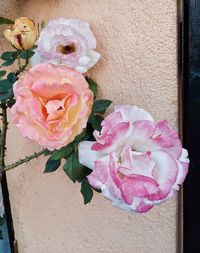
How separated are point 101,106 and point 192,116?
0.17m

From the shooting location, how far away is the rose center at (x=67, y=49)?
53 centimetres

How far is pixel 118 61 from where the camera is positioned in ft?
1.98

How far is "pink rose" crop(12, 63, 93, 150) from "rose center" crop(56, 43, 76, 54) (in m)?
0.08

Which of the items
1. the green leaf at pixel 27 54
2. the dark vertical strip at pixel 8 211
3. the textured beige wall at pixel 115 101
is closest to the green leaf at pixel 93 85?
the textured beige wall at pixel 115 101

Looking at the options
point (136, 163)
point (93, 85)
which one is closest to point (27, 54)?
point (93, 85)

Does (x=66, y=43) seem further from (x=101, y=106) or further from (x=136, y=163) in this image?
(x=136, y=163)

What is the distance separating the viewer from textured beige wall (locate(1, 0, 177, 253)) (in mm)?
569

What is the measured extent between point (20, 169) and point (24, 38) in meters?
0.37

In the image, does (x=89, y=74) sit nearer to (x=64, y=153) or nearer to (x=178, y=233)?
(x=64, y=153)

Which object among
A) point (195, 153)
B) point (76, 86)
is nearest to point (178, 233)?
point (195, 153)

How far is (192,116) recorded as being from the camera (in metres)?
0.58

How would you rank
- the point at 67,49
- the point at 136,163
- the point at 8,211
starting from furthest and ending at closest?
the point at 8,211
the point at 67,49
the point at 136,163

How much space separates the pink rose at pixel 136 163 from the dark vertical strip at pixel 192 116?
145 mm

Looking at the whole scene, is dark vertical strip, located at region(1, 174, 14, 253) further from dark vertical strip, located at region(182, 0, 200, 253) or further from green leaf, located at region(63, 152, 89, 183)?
dark vertical strip, located at region(182, 0, 200, 253)
